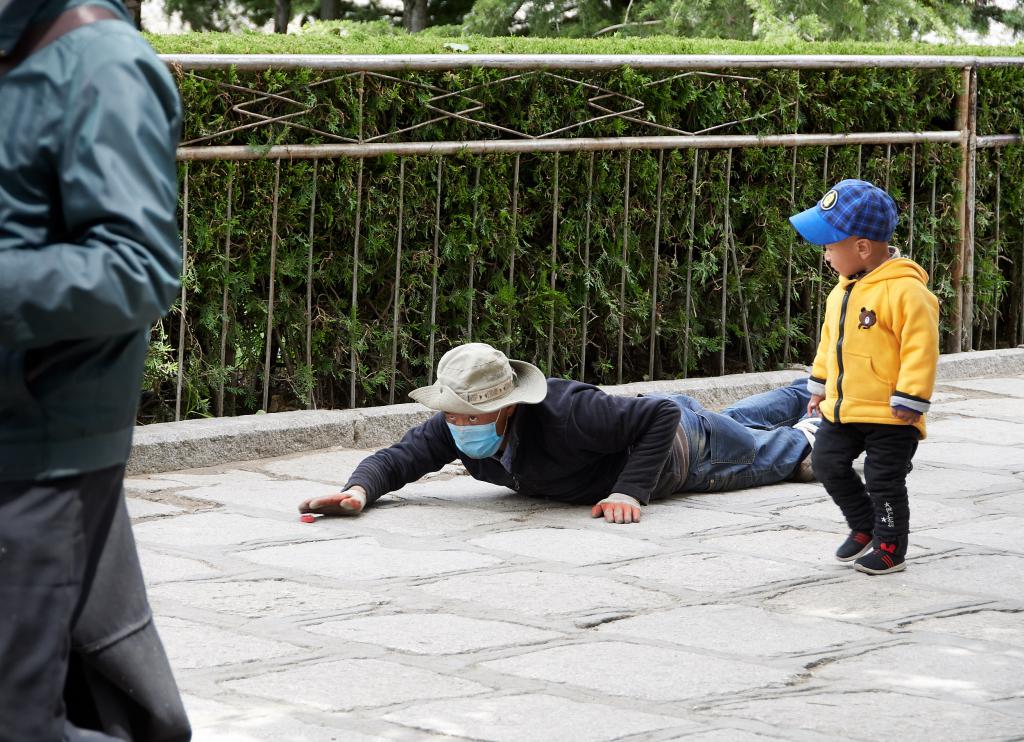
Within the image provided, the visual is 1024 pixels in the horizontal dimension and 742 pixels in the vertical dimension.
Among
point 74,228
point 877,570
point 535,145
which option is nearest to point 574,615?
point 877,570

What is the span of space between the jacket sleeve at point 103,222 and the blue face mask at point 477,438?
3456mm

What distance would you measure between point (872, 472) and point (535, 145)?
10.6 ft

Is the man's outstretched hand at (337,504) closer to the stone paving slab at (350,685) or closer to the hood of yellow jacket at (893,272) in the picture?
the stone paving slab at (350,685)

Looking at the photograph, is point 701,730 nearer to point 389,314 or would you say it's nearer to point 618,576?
point 618,576

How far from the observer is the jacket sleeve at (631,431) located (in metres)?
5.82

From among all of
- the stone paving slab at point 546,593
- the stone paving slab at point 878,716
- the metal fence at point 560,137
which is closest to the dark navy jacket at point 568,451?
the stone paving slab at point 546,593

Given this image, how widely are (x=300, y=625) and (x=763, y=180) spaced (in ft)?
16.8

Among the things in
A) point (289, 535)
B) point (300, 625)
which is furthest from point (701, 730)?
point (289, 535)

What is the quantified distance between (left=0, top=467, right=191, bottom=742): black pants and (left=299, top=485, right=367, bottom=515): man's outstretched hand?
3.11 metres

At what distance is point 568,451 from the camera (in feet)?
19.4

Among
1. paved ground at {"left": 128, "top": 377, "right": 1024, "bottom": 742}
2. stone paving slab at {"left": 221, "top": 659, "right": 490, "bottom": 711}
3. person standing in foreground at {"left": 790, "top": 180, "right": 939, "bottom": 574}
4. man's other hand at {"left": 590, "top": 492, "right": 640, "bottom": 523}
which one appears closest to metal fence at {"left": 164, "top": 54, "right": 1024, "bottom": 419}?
paved ground at {"left": 128, "top": 377, "right": 1024, "bottom": 742}

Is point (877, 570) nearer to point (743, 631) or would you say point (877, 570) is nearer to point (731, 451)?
point (743, 631)

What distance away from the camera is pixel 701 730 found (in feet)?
11.5

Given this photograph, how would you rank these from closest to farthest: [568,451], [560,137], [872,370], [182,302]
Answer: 1. [872,370]
2. [568,451]
3. [182,302]
4. [560,137]
